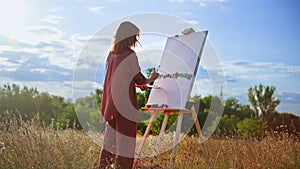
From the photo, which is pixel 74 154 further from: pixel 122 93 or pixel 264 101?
pixel 264 101

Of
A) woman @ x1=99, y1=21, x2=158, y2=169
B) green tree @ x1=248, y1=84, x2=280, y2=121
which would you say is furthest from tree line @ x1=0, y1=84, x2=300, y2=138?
woman @ x1=99, y1=21, x2=158, y2=169

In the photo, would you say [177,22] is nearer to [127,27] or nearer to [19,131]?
[127,27]

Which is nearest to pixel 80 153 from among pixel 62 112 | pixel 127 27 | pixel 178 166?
pixel 178 166

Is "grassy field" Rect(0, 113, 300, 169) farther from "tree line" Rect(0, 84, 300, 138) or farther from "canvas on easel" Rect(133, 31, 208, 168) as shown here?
"tree line" Rect(0, 84, 300, 138)

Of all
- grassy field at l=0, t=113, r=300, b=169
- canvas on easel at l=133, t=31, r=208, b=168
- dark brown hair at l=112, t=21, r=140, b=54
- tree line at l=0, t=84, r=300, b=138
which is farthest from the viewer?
tree line at l=0, t=84, r=300, b=138

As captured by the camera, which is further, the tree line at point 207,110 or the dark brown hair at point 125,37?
the tree line at point 207,110

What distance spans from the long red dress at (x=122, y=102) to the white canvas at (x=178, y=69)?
0.53m

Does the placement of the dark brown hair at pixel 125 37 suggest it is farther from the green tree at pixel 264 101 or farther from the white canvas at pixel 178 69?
the green tree at pixel 264 101

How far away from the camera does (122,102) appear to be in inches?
142

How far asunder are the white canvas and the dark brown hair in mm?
709

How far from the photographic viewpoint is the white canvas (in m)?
4.02

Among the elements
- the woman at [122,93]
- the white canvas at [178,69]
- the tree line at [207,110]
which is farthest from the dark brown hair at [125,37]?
the tree line at [207,110]

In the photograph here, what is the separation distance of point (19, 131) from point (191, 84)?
1.80m

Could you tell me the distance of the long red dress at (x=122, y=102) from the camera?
3.58m
